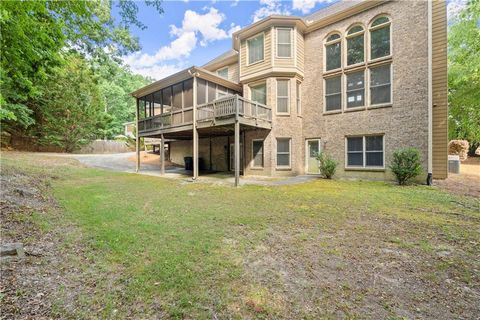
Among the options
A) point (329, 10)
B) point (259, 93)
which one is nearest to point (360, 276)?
point (259, 93)

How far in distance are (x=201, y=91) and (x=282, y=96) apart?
4.76m

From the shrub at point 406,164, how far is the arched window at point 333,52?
5866 millimetres

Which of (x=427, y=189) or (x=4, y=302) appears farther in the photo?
(x=427, y=189)

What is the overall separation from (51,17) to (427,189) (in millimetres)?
13349

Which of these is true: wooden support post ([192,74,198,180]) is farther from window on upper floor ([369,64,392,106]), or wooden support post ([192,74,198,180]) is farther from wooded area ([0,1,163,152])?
window on upper floor ([369,64,392,106])

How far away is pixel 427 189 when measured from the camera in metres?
8.75

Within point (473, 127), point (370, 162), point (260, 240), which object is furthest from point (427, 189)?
point (473, 127)

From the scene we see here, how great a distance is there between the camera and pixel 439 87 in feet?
32.5

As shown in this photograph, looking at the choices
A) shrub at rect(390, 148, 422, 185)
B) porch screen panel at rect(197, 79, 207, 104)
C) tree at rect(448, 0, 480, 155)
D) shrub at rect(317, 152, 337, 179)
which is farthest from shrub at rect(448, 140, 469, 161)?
porch screen panel at rect(197, 79, 207, 104)

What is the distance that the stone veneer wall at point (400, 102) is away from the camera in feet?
33.1

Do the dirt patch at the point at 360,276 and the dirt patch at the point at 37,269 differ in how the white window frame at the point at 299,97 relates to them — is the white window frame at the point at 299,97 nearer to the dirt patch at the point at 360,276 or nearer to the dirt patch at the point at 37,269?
the dirt patch at the point at 360,276

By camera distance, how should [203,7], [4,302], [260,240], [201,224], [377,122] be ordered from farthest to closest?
[203,7]
[377,122]
[201,224]
[260,240]
[4,302]

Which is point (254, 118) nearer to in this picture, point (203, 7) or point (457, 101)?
point (203, 7)

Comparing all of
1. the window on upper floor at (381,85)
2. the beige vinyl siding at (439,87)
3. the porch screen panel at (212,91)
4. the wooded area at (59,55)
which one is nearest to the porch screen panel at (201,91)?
the porch screen panel at (212,91)
